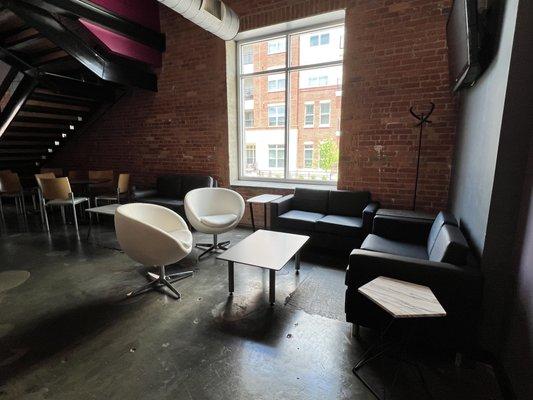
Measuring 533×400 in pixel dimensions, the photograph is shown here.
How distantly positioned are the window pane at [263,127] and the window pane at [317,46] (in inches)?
17.2

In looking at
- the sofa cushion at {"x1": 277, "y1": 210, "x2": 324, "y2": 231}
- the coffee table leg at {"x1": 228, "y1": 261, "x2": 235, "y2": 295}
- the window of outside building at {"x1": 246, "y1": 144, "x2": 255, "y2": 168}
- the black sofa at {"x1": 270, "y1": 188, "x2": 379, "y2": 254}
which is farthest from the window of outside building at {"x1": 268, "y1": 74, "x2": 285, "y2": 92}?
the coffee table leg at {"x1": 228, "y1": 261, "x2": 235, "y2": 295}

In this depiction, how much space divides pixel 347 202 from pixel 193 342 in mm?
2721

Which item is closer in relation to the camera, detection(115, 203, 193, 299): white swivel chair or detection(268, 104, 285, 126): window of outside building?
detection(115, 203, 193, 299): white swivel chair

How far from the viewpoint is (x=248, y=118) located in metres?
5.17

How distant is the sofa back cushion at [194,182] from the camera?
499 cm

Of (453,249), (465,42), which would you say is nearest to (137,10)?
(465,42)

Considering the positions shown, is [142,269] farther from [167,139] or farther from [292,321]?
[167,139]

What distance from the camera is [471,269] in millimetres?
1725

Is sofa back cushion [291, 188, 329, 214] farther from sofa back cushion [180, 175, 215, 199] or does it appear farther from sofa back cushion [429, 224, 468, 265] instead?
sofa back cushion [429, 224, 468, 265]

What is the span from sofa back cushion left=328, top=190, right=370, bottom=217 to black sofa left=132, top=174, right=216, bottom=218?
2.17m

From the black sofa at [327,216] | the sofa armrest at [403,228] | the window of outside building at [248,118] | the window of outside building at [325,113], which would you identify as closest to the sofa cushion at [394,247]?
the sofa armrest at [403,228]

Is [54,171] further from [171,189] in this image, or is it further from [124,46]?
[124,46]

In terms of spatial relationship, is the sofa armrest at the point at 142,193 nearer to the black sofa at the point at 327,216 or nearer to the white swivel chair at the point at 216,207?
the white swivel chair at the point at 216,207

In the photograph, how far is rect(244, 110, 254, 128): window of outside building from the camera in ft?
16.8
